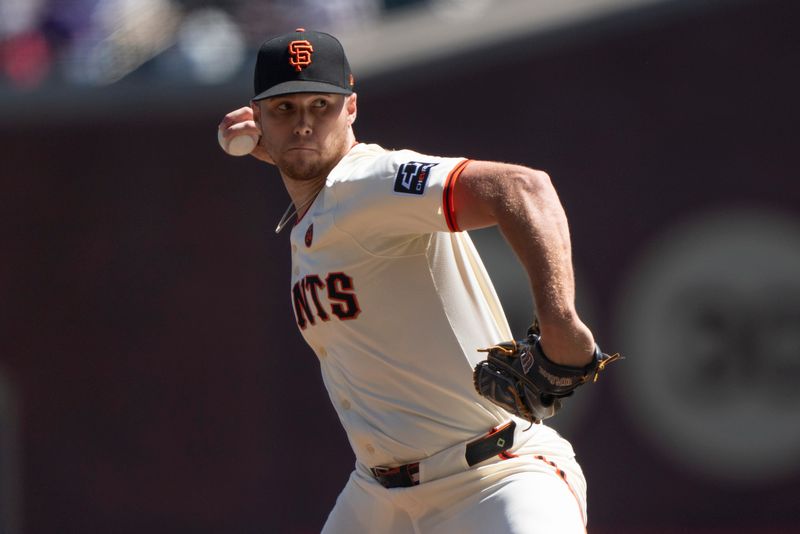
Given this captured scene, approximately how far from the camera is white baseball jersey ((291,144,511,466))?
3906mm

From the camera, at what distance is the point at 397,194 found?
3600mm

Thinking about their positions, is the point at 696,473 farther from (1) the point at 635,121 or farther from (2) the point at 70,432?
(2) the point at 70,432

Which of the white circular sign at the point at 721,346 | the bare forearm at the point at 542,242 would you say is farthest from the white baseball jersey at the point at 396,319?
the white circular sign at the point at 721,346

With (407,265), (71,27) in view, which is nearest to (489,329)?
(407,265)

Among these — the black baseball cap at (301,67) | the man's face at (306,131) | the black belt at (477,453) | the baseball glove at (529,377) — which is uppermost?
the black baseball cap at (301,67)

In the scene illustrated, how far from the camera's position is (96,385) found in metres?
11.3

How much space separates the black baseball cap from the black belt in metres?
1.16

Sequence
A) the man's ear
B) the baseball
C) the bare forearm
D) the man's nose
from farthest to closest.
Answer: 1. the baseball
2. the man's ear
3. the man's nose
4. the bare forearm

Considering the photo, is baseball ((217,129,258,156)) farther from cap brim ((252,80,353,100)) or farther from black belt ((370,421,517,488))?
black belt ((370,421,517,488))

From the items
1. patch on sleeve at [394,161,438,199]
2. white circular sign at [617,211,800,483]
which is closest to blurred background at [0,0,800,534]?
white circular sign at [617,211,800,483]

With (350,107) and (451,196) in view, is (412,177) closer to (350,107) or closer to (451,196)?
(451,196)

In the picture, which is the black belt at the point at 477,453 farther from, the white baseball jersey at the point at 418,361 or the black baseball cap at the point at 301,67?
the black baseball cap at the point at 301,67

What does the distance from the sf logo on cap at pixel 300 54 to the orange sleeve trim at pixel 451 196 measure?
776 mm

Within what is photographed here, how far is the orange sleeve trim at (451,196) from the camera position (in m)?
3.48
